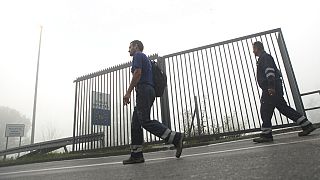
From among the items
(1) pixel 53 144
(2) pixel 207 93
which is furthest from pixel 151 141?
(1) pixel 53 144

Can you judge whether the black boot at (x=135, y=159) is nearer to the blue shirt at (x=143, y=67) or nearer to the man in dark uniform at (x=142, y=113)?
the man in dark uniform at (x=142, y=113)

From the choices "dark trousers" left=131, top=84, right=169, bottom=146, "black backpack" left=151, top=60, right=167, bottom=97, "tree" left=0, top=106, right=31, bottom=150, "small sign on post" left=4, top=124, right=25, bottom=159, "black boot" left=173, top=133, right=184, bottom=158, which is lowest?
"black boot" left=173, top=133, right=184, bottom=158

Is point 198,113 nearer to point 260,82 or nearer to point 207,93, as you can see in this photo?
point 207,93

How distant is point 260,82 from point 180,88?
10.7 ft

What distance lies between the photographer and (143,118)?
3.69 meters

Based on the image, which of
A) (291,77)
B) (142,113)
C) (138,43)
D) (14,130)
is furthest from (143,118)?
(14,130)

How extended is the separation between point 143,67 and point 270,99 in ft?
7.76

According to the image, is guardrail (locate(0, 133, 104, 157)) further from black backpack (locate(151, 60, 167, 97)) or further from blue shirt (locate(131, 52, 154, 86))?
blue shirt (locate(131, 52, 154, 86))

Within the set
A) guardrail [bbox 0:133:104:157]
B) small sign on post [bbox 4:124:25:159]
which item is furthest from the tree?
guardrail [bbox 0:133:104:157]

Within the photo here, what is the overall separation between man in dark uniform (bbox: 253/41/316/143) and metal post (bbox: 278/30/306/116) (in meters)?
2.24

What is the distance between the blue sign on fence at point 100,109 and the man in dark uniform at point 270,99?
5.35m

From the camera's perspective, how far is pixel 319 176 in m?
1.43

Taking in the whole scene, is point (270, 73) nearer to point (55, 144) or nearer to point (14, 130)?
point (55, 144)

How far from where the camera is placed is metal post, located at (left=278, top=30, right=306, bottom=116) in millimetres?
6785
